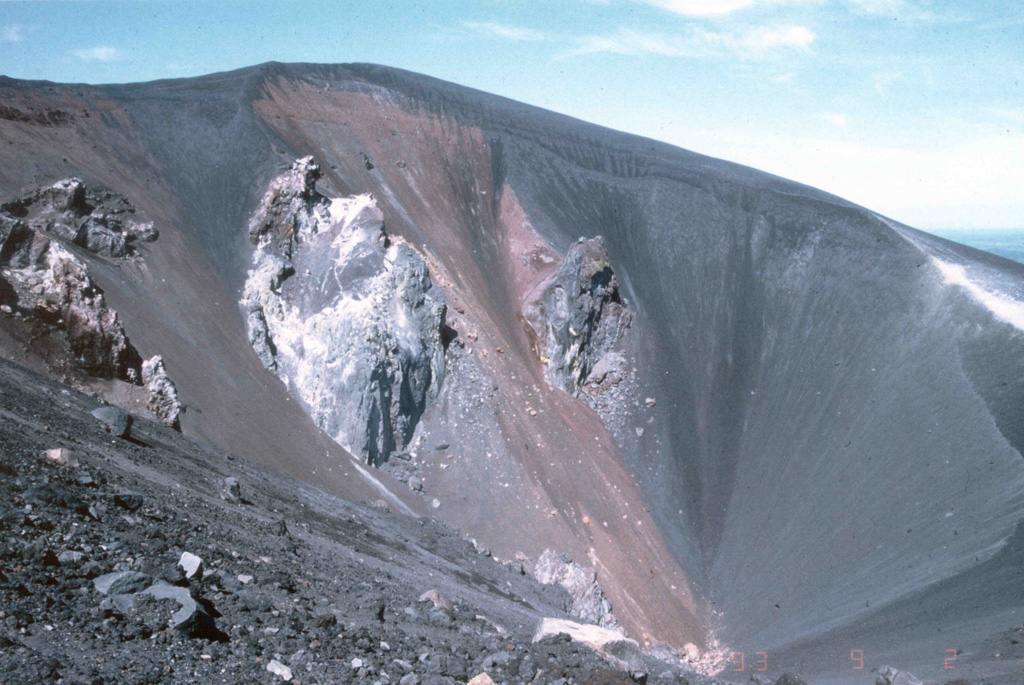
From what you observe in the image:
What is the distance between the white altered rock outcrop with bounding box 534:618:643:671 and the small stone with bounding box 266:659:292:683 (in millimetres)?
3616

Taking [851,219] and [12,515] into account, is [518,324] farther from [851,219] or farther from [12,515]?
[12,515]

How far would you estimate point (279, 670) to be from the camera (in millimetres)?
6332

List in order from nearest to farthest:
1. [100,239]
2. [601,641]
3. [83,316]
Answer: [601,641], [83,316], [100,239]

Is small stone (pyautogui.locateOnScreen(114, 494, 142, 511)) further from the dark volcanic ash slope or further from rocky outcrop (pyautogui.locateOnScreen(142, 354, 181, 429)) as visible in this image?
rocky outcrop (pyautogui.locateOnScreen(142, 354, 181, 429))

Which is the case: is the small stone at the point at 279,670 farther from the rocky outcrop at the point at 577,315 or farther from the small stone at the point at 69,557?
the rocky outcrop at the point at 577,315

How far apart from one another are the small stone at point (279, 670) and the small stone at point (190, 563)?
5.82ft

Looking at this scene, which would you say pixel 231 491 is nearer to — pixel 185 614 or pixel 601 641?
pixel 185 614

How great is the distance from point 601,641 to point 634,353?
25563 millimetres

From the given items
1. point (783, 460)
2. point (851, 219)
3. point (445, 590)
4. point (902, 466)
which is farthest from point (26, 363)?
point (851, 219)

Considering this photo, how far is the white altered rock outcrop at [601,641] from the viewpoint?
8969mm

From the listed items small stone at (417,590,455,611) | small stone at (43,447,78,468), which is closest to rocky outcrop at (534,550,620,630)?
small stone at (417,590,455,611)

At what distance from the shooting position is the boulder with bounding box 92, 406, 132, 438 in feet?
44.9

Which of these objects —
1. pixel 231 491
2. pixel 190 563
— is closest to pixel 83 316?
pixel 231 491

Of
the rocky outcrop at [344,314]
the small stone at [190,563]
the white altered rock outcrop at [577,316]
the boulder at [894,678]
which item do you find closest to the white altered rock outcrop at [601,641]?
the small stone at [190,563]
